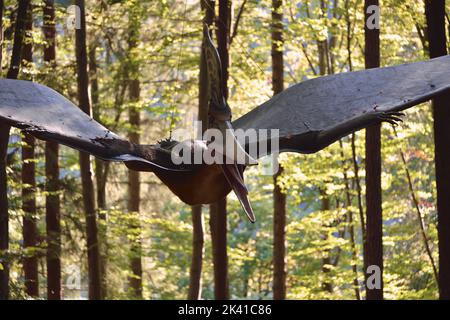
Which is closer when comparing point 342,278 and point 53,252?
point 53,252

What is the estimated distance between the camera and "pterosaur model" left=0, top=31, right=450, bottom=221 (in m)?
4.72

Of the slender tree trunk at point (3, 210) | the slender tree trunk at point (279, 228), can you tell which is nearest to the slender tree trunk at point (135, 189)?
the slender tree trunk at point (279, 228)

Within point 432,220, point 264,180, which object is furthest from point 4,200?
point 264,180

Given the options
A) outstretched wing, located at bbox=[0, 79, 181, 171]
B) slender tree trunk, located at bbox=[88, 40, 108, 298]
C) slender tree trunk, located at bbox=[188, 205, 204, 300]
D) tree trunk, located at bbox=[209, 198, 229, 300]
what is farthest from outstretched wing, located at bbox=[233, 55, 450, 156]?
slender tree trunk, located at bbox=[188, 205, 204, 300]

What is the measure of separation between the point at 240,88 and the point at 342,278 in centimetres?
435

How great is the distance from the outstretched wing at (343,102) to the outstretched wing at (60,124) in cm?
88

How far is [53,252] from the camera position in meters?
12.5

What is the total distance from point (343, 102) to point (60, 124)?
1828 millimetres

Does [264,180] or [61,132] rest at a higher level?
[264,180]

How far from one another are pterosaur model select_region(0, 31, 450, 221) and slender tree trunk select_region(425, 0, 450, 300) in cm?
407

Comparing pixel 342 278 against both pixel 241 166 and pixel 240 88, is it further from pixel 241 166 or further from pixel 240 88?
pixel 241 166

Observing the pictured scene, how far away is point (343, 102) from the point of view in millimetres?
5043

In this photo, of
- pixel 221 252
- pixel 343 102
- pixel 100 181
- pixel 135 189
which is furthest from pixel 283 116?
pixel 135 189

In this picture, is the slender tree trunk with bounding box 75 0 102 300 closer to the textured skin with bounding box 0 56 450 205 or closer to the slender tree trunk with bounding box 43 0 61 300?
the slender tree trunk with bounding box 43 0 61 300
